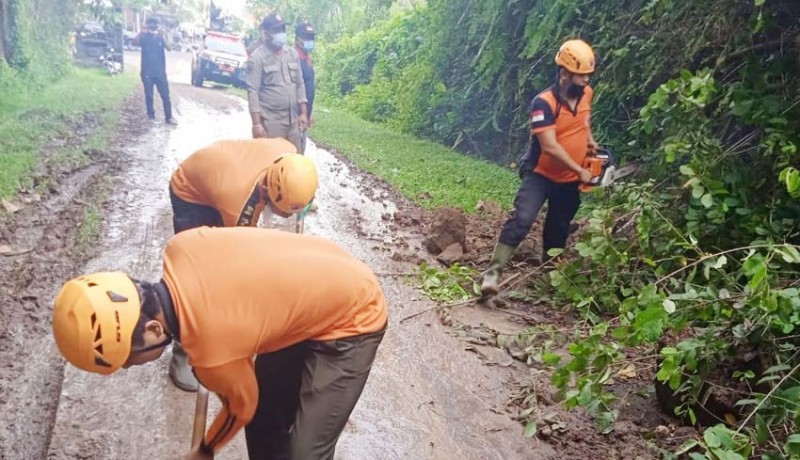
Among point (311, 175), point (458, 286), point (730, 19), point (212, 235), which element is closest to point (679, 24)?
point (730, 19)

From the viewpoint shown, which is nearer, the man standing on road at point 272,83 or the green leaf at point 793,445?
the green leaf at point 793,445

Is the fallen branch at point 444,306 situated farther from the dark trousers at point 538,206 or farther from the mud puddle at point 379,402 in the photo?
the dark trousers at point 538,206

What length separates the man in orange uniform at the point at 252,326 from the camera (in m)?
2.05

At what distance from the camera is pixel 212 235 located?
2.43m

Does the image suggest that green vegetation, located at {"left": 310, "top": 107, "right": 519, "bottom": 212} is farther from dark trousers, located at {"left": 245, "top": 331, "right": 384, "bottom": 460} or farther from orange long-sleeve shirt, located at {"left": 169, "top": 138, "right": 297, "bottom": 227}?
dark trousers, located at {"left": 245, "top": 331, "right": 384, "bottom": 460}

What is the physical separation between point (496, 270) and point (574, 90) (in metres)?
1.46

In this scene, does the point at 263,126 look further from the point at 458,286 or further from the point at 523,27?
the point at 523,27

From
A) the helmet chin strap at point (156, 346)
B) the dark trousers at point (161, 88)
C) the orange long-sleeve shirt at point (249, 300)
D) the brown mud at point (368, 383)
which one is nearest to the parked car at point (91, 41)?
the dark trousers at point (161, 88)

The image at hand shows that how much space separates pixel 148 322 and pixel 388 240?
5141 millimetres

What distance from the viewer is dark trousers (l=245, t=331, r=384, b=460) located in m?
2.56

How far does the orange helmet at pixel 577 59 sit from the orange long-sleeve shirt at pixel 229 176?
7.17ft

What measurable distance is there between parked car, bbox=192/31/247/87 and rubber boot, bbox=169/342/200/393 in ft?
61.9

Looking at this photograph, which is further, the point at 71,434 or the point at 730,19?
the point at 730,19

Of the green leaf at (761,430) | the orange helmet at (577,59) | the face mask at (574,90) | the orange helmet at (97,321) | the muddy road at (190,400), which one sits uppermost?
the orange helmet at (577,59)
